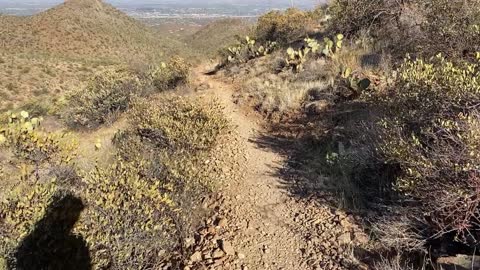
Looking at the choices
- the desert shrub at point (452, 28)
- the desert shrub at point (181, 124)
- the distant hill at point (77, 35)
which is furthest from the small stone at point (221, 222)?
the distant hill at point (77, 35)

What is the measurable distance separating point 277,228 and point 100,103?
25.1ft

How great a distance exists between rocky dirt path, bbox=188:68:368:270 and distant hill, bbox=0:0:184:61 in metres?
40.7

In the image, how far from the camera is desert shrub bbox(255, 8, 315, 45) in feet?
47.2

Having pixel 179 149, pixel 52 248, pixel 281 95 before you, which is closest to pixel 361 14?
pixel 281 95

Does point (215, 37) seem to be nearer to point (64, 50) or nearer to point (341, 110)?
point (64, 50)

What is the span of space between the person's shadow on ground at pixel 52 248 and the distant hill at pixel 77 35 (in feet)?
134

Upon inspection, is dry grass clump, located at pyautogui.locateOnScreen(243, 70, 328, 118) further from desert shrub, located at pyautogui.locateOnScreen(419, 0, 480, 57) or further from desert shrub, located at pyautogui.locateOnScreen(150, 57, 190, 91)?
desert shrub, located at pyautogui.locateOnScreen(150, 57, 190, 91)

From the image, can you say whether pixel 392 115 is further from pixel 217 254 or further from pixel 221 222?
pixel 217 254

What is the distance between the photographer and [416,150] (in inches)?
149

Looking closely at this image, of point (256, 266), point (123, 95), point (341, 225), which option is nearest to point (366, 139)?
point (341, 225)

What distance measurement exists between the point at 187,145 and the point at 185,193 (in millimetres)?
1850

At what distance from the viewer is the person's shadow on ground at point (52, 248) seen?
3713 millimetres

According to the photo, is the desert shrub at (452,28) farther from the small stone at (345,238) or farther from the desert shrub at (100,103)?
the desert shrub at (100,103)

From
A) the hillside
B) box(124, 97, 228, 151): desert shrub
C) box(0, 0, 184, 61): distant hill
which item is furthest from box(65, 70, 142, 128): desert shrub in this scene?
box(0, 0, 184, 61): distant hill
